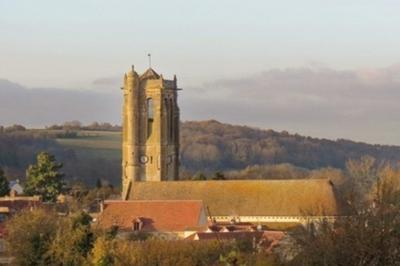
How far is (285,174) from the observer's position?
115312mm

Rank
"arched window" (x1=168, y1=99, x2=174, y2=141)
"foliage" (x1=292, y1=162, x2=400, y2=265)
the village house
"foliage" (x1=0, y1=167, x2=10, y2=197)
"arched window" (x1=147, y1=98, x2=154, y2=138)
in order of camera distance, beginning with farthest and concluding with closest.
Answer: "foliage" (x1=0, y1=167, x2=10, y2=197) < "arched window" (x1=168, y1=99, x2=174, y2=141) < "arched window" (x1=147, y1=98, x2=154, y2=138) < the village house < "foliage" (x1=292, y1=162, x2=400, y2=265)

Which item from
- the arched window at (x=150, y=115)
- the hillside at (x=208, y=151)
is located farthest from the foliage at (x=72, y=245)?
the hillside at (x=208, y=151)

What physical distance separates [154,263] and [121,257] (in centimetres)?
134

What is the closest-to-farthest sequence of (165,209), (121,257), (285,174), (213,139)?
(121,257)
(165,209)
(285,174)
(213,139)

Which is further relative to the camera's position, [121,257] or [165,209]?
[165,209]

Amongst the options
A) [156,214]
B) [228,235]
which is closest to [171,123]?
[156,214]

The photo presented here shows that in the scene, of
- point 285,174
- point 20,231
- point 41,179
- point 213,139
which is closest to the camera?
point 20,231

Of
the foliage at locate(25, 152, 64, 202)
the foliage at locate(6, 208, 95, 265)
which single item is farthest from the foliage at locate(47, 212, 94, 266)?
the foliage at locate(25, 152, 64, 202)

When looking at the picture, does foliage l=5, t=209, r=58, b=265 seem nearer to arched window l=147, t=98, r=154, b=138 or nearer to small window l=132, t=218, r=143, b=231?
small window l=132, t=218, r=143, b=231

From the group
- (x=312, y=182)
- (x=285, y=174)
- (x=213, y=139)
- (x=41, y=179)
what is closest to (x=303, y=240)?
(x=312, y=182)

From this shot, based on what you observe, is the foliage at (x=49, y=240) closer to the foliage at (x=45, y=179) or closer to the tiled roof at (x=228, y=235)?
the tiled roof at (x=228, y=235)

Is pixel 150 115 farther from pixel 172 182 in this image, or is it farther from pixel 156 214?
pixel 156 214

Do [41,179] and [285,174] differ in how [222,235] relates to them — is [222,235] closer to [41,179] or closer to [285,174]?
[41,179]

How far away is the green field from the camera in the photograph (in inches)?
5518
